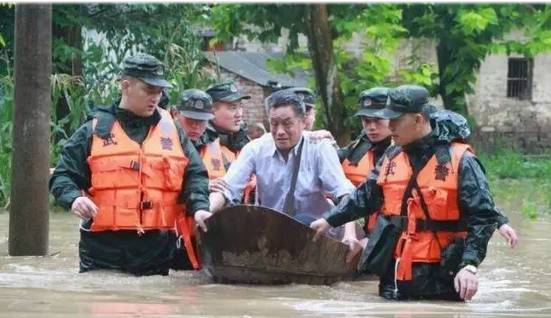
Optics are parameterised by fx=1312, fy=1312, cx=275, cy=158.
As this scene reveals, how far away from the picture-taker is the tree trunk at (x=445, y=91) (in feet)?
101

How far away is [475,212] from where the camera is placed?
276 inches

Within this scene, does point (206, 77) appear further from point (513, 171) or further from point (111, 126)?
point (513, 171)

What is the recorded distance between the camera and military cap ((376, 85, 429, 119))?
23.5 ft

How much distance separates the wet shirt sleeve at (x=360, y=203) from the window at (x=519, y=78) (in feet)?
103

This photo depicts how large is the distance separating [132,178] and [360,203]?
139cm

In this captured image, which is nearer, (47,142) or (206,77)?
(47,142)

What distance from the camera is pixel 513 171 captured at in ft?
99.3

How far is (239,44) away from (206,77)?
945 inches

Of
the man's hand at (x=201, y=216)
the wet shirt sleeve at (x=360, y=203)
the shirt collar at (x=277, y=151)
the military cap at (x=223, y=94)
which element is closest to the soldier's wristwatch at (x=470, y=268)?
the wet shirt sleeve at (x=360, y=203)

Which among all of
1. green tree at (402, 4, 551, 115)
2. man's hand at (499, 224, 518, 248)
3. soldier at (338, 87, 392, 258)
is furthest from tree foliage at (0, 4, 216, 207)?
man's hand at (499, 224, 518, 248)

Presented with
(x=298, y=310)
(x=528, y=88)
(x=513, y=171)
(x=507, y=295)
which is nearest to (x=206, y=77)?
(x=507, y=295)

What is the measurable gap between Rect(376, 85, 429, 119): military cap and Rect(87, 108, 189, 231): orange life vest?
1.51 metres

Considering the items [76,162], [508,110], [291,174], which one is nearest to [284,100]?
[291,174]

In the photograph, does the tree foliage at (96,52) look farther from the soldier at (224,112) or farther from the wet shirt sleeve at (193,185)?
the wet shirt sleeve at (193,185)
